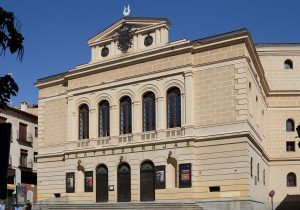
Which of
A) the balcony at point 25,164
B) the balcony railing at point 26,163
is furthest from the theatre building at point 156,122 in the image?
the balcony railing at point 26,163

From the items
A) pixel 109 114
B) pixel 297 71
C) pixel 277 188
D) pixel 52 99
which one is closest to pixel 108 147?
pixel 109 114

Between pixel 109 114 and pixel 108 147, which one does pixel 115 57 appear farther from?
pixel 108 147

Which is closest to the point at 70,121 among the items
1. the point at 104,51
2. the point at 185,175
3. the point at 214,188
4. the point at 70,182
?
the point at 70,182

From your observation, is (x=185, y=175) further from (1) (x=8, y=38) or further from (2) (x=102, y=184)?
(1) (x=8, y=38)

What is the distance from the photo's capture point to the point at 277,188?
44781 mm

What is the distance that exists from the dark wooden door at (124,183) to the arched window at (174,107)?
472 cm

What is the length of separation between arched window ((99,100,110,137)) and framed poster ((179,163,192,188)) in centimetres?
733

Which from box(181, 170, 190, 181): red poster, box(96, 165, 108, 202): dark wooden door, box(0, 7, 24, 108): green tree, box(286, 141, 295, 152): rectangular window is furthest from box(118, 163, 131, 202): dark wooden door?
box(0, 7, 24, 108): green tree

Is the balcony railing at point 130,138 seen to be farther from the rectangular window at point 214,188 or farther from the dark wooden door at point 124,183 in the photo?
the rectangular window at point 214,188

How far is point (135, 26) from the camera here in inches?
1457

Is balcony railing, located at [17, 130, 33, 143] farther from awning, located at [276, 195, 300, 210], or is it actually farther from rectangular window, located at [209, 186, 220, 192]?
awning, located at [276, 195, 300, 210]

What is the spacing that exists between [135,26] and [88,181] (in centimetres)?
1204

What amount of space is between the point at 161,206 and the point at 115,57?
12045mm

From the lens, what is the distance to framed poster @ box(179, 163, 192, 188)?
32.4 meters
